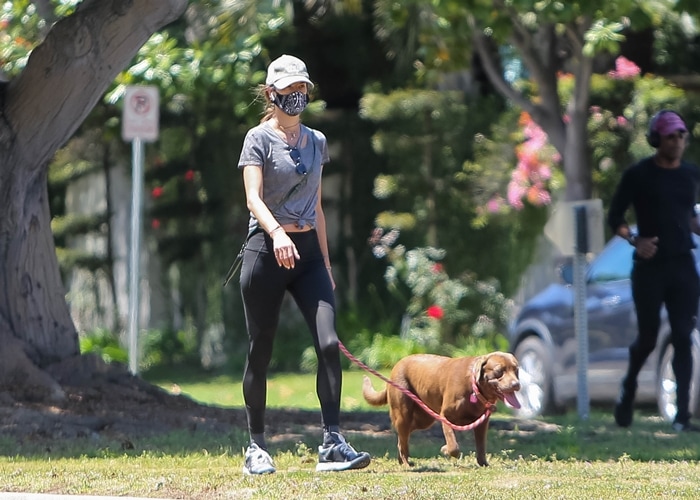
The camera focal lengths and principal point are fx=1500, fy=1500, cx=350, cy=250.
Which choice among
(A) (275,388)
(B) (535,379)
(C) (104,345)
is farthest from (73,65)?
(C) (104,345)

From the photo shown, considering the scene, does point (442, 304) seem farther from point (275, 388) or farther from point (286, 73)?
point (286, 73)

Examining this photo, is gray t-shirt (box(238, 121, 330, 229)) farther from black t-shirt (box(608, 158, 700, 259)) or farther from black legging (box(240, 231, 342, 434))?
black t-shirt (box(608, 158, 700, 259))

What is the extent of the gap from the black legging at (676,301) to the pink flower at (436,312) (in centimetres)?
722

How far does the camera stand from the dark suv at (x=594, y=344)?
11.2m

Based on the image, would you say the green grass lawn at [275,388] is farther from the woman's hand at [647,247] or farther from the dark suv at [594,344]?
the woman's hand at [647,247]

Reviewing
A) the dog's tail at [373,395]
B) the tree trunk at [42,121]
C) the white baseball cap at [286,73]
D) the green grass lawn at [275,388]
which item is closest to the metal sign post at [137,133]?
the green grass lawn at [275,388]

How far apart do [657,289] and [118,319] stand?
35.7ft

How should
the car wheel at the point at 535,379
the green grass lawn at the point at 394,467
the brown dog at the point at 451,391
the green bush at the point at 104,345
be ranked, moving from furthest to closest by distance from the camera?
1. the green bush at the point at 104,345
2. the car wheel at the point at 535,379
3. the brown dog at the point at 451,391
4. the green grass lawn at the point at 394,467

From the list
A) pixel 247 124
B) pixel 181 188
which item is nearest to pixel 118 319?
pixel 181 188

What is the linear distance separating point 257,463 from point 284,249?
3.65ft

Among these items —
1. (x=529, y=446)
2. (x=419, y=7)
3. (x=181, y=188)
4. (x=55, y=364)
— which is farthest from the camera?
(x=181, y=188)

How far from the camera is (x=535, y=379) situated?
12750 mm

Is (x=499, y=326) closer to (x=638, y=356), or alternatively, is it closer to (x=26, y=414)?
(x=638, y=356)

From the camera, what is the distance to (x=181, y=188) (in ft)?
62.3
